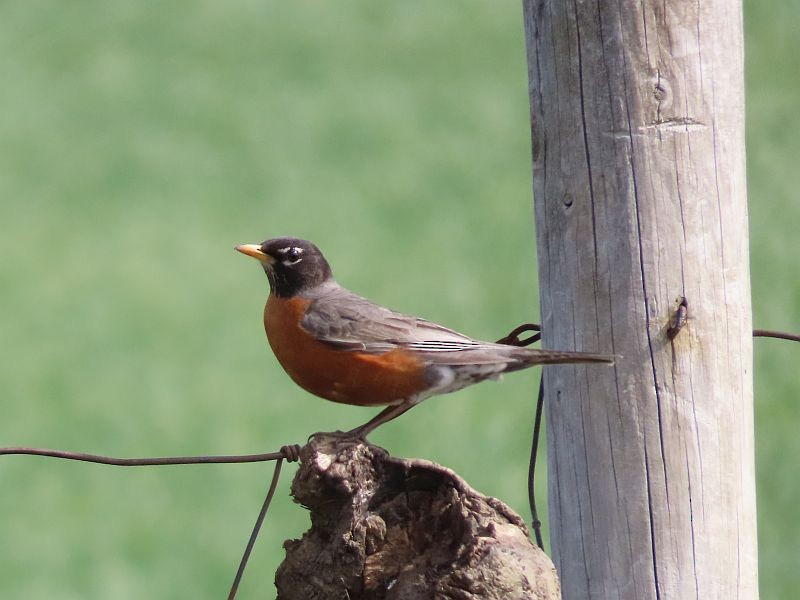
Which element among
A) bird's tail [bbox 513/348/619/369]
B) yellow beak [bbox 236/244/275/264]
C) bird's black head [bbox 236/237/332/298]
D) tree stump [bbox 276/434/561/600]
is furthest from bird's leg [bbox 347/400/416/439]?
yellow beak [bbox 236/244/275/264]

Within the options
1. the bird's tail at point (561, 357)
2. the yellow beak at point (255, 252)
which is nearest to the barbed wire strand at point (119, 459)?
the bird's tail at point (561, 357)

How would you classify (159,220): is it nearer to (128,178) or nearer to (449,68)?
(128,178)

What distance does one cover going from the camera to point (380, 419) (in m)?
3.46

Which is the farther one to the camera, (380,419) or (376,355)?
(376,355)

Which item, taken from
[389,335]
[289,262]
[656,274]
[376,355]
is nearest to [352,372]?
[376,355]

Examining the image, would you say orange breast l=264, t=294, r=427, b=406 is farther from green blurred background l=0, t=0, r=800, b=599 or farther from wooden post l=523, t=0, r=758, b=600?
green blurred background l=0, t=0, r=800, b=599

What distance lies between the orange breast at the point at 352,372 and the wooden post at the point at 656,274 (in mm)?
558

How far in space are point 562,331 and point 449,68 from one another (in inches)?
426

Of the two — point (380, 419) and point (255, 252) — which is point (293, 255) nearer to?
point (255, 252)

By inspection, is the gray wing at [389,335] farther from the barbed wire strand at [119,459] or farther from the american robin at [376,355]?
the barbed wire strand at [119,459]

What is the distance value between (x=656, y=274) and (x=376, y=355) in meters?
0.90

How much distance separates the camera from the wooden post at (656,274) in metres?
3.16

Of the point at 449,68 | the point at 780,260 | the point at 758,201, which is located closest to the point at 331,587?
the point at 780,260

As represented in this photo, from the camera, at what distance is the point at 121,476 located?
334 inches
